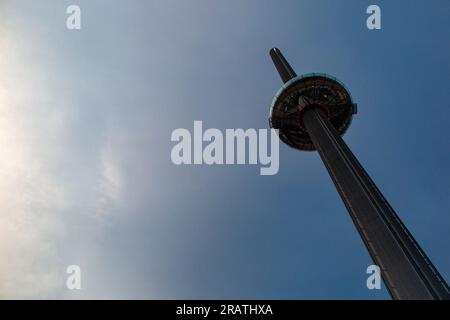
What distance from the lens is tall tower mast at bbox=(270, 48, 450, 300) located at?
2539 cm

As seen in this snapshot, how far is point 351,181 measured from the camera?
34.6 m

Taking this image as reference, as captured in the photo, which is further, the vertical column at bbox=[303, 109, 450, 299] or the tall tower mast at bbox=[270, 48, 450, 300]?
the tall tower mast at bbox=[270, 48, 450, 300]

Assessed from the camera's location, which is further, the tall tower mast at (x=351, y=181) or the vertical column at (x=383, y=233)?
the tall tower mast at (x=351, y=181)

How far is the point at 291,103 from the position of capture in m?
57.5

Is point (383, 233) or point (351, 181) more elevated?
point (351, 181)

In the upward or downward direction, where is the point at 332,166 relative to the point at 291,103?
downward

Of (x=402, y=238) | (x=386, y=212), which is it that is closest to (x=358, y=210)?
(x=386, y=212)

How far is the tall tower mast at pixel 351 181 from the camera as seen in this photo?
1000 inches

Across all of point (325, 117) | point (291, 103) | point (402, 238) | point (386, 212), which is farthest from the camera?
point (291, 103)

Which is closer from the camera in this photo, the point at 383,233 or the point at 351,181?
the point at 383,233
